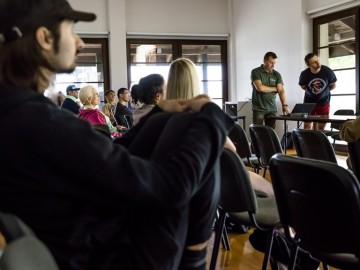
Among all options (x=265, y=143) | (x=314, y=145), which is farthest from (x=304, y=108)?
(x=314, y=145)

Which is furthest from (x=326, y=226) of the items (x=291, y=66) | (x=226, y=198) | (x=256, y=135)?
(x=291, y=66)

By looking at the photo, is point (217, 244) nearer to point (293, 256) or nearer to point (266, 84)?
point (293, 256)

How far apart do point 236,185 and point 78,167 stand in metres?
1.26

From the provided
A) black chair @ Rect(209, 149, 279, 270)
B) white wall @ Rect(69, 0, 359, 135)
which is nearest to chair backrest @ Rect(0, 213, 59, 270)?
→ black chair @ Rect(209, 149, 279, 270)

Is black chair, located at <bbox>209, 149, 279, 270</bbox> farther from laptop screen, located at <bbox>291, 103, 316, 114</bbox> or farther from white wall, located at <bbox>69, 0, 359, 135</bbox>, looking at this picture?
white wall, located at <bbox>69, 0, 359, 135</bbox>

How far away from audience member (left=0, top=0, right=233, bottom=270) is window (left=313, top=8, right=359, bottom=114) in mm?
6232

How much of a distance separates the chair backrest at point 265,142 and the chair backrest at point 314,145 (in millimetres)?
302

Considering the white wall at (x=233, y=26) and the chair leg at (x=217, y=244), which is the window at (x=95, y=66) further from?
the chair leg at (x=217, y=244)

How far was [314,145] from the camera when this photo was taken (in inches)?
101

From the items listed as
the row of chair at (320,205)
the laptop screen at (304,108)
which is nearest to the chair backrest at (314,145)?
the row of chair at (320,205)

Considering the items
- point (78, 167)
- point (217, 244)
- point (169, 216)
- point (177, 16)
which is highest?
point (177, 16)

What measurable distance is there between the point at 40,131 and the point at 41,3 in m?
0.23

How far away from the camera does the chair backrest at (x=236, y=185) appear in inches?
70.4

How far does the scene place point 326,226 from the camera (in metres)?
1.25
